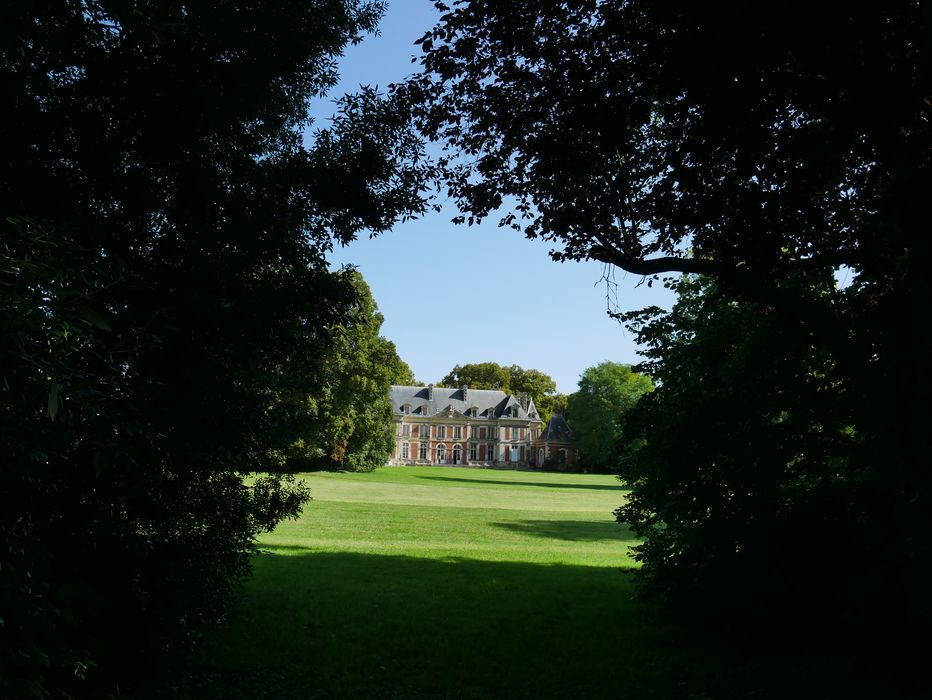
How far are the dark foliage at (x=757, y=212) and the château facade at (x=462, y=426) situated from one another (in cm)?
8109

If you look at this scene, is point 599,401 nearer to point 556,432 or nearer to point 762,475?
point 556,432

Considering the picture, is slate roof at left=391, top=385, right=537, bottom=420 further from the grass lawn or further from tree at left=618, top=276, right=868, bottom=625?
tree at left=618, top=276, right=868, bottom=625

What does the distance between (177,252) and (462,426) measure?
8469 cm

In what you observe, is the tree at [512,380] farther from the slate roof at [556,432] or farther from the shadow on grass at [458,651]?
the shadow on grass at [458,651]

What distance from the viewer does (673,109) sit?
5.66 m

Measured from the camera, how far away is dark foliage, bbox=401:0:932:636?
15.5ft

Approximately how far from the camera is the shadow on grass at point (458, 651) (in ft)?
20.4

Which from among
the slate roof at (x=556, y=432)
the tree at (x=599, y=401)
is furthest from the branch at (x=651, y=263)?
the slate roof at (x=556, y=432)

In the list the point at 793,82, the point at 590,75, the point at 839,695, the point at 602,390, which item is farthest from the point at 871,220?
the point at 602,390

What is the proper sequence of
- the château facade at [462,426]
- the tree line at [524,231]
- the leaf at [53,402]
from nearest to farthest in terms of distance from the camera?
the leaf at [53,402]
the tree line at [524,231]
the château facade at [462,426]

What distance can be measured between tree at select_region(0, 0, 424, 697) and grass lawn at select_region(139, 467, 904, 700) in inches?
44.8

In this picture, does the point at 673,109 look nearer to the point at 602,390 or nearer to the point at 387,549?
the point at 387,549

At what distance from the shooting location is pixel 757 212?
5605mm

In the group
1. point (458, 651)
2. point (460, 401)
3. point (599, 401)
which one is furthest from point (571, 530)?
point (460, 401)
